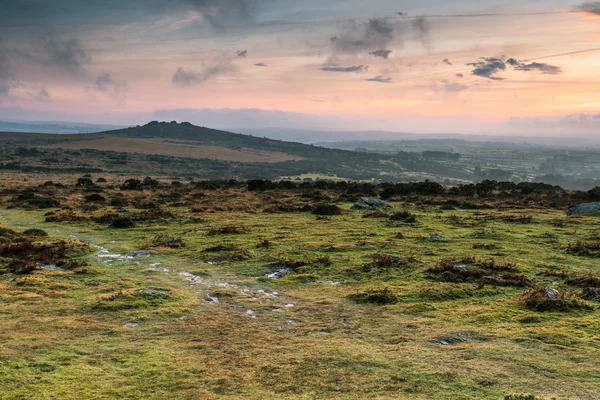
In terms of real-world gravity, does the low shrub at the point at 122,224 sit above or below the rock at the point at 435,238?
below

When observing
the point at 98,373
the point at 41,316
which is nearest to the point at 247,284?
the point at 41,316

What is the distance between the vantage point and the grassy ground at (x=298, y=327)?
355 inches

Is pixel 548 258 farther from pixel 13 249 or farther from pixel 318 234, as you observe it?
pixel 13 249

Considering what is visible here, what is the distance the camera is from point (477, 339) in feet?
38.2

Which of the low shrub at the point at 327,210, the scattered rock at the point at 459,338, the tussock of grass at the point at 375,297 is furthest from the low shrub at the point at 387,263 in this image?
the low shrub at the point at 327,210

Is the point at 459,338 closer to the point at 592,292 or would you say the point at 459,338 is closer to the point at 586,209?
the point at 592,292

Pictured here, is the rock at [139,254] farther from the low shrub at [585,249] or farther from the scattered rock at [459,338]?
the low shrub at [585,249]

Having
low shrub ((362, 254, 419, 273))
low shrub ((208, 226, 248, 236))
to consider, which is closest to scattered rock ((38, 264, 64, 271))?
low shrub ((208, 226, 248, 236))

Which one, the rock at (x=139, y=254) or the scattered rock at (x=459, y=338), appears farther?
the rock at (x=139, y=254)

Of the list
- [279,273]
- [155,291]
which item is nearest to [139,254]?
[155,291]

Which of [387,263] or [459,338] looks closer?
[459,338]

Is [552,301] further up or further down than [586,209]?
further down

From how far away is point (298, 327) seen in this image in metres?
12.9

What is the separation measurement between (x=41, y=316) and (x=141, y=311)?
10.1 ft
